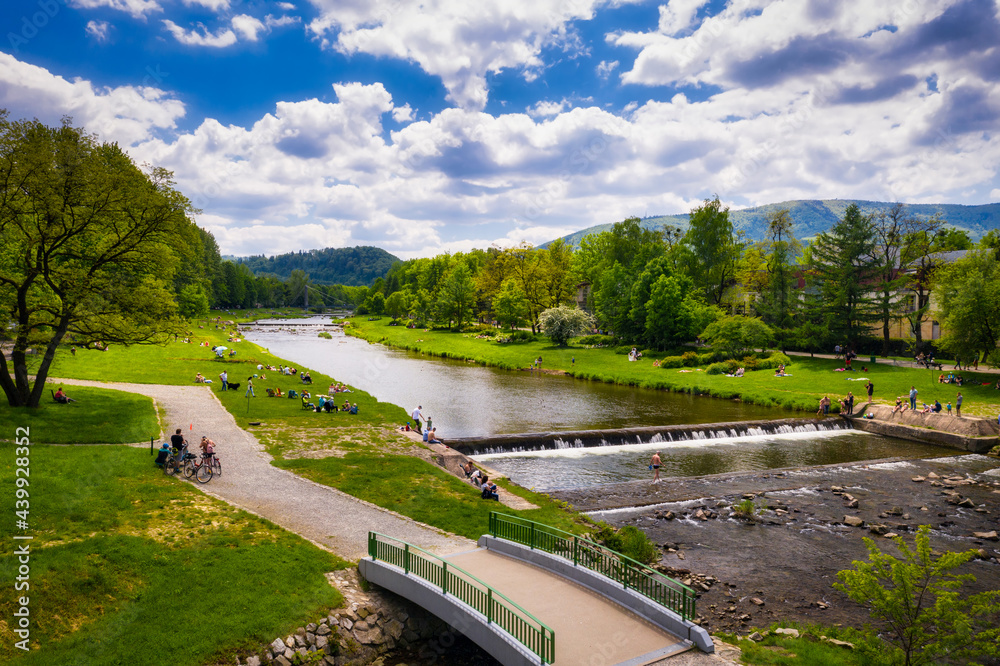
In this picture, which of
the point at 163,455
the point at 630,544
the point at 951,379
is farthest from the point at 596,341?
the point at 163,455

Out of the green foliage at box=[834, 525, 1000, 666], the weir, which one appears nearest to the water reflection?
the weir

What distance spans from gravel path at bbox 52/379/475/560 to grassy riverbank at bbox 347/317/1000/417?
128 ft

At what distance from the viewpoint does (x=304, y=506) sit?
19.6 meters

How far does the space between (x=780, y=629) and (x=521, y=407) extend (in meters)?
31.1

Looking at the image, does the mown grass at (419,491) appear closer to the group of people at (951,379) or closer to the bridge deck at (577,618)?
the bridge deck at (577,618)

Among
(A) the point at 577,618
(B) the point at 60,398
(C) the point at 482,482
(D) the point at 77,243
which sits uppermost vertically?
(D) the point at 77,243

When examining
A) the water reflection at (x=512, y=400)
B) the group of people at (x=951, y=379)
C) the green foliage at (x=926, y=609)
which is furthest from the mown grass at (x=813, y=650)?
the group of people at (x=951, y=379)

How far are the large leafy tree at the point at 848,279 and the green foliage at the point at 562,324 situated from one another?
3283cm

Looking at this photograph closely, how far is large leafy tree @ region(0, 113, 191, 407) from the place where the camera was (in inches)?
935

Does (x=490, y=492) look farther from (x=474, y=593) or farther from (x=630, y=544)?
(x=474, y=593)

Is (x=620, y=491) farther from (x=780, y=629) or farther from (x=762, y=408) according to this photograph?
(x=762, y=408)

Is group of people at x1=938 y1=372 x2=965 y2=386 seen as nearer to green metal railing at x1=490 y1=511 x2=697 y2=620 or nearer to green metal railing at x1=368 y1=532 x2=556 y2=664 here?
green metal railing at x1=490 y1=511 x2=697 y2=620

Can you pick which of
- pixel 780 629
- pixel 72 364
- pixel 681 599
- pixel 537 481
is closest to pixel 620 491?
pixel 537 481

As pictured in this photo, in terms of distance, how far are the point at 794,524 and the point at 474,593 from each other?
52.7ft
